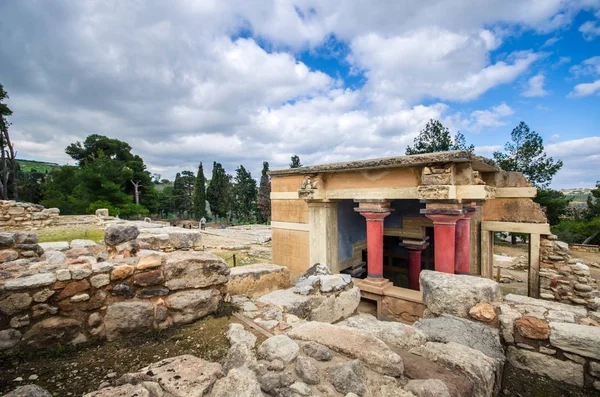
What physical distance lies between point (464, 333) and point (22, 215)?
16990 millimetres

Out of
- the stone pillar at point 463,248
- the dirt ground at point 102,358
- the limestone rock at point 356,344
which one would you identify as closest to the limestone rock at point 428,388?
the limestone rock at point 356,344

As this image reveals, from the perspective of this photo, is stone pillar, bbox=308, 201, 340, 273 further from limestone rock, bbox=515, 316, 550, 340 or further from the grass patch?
the grass patch

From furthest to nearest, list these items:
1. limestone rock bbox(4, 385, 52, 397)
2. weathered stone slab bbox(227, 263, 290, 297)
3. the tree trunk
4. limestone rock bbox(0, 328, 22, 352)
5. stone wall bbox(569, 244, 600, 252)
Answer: the tree trunk, stone wall bbox(569, 244, 600, 252), weathered stone slab bbox(227, 263, 290, 297), limestone rock bbox(0, 328, 22, 352), limestone rock bbox(4, 385, 52, 397)

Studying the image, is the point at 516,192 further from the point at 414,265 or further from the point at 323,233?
the point at 323,233

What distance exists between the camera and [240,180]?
132 ft

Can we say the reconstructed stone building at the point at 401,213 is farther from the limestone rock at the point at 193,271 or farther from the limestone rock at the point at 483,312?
the limestone rock at the point at 193,271

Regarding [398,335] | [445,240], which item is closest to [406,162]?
[445,240]

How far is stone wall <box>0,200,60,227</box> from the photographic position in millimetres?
11852

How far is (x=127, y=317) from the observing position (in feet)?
8.34

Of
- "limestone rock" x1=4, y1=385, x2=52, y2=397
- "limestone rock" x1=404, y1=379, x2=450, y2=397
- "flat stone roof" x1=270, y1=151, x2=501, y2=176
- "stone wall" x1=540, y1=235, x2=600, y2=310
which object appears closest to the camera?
"limestone rock" x1=4, y1=385, x2=52, y2=397

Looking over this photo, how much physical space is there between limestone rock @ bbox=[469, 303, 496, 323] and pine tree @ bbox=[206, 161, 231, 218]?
3717 cm

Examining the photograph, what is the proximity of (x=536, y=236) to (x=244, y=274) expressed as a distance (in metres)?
7.97

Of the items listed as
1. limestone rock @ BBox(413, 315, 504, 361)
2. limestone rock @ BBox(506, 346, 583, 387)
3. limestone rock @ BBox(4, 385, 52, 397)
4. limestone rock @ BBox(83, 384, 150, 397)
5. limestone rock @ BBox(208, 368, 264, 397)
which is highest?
limestone rock @ BBox(4, 385, 52, 397)

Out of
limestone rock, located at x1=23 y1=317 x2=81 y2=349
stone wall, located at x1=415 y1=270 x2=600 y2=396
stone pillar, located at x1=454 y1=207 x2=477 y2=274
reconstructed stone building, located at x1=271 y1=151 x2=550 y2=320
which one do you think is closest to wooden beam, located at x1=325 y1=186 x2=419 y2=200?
reconstructed stone building, located at x1=271 y1=151 x2=550 y2=320
